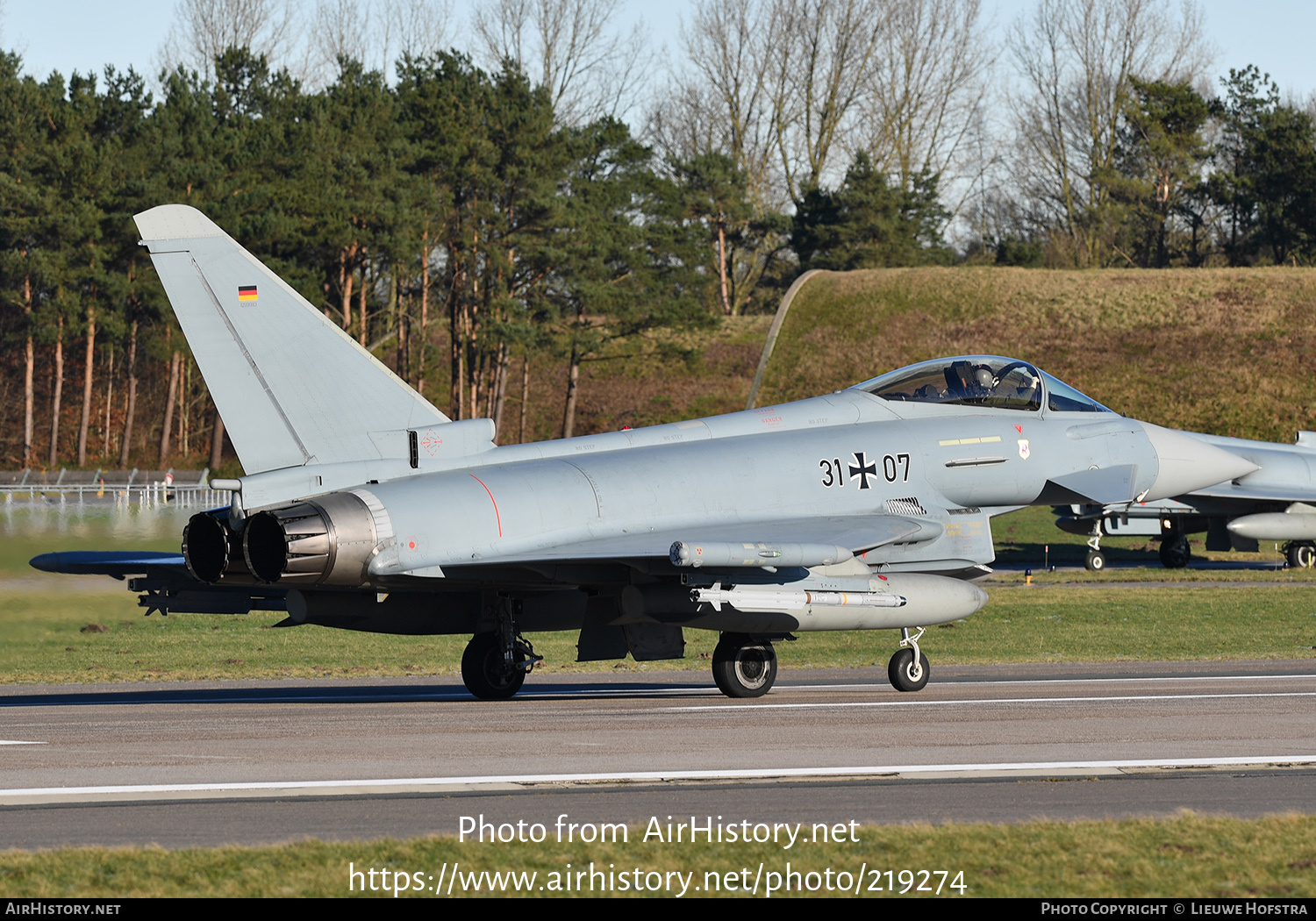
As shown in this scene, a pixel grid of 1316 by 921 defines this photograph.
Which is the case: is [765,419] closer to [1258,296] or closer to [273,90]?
[273,90]

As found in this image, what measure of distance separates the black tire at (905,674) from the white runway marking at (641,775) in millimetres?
4991

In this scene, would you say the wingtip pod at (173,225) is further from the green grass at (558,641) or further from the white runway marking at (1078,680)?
the white runway marking at (1078,680)

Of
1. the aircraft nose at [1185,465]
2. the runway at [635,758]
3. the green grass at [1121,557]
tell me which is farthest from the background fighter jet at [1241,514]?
the runway at [635,758]

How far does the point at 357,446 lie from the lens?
13234 millimetres

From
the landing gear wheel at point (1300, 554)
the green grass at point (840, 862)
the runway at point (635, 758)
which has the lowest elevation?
the runway at point (635, 758)

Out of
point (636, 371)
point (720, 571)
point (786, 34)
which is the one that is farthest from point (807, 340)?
point (720, 571)

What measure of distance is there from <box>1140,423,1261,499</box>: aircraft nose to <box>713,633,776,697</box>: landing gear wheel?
5.59 m

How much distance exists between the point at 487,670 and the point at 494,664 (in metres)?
0.10

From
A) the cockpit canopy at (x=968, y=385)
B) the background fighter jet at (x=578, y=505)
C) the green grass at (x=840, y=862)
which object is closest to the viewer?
the green grass at (x=840, y=862)

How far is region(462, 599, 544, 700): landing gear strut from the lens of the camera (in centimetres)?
1492

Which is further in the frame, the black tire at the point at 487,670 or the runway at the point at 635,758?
the black tire at the point at 487,670

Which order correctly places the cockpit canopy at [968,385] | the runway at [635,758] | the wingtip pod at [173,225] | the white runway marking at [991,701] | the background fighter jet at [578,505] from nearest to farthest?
1. the runway at [635,758]
2. the background fighter jet at [578,505]
3. the wingtip pod at [173,225]
4. the white runway marking at [991,701]
5. the cockpit canopy at [968,385]

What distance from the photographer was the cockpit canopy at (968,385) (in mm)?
16125

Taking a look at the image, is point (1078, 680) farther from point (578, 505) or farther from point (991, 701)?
point (578, 505)
